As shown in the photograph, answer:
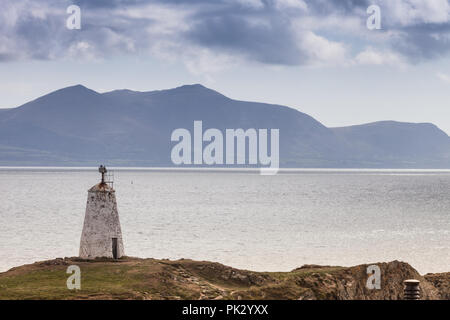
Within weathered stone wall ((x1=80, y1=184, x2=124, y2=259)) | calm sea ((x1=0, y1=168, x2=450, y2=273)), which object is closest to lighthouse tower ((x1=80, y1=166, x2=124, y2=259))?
weathered stone wall ((x1=80, y1=184, x2=124, y2=259))

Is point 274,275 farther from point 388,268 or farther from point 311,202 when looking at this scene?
point 311,202

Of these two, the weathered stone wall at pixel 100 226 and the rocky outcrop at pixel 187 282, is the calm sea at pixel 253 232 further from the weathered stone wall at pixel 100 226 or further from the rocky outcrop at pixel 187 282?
the rocky outcrop at pixel 187 282

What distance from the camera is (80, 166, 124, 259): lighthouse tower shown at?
4234 centimetres

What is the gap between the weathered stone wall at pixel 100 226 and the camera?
139ft

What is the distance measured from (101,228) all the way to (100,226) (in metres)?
0.13

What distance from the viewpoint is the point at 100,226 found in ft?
139

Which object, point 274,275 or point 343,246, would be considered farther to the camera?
point 343,246

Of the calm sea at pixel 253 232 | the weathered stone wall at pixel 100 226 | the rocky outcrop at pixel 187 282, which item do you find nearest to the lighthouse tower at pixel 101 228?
the weathered stone wall at pixel 100 226

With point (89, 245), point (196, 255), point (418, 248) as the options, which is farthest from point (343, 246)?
point (89, 245)

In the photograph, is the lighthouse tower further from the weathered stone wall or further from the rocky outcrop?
the rocky outcrop

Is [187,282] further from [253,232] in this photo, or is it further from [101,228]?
[253,232]
